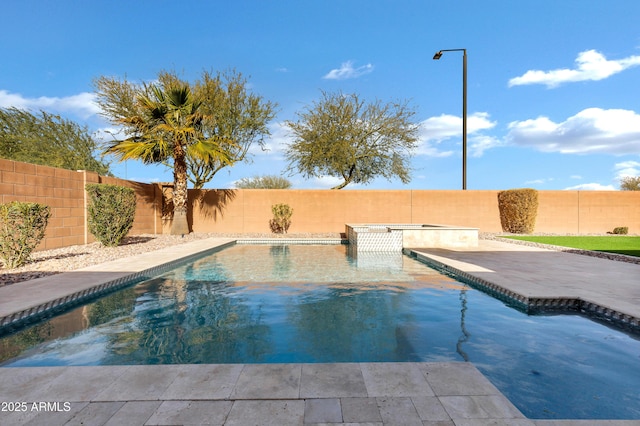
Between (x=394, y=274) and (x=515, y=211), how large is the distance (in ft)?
36.4

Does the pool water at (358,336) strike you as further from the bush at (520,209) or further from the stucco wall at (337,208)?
the bush at (520,209)

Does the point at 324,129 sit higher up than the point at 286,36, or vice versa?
the point at 286,36

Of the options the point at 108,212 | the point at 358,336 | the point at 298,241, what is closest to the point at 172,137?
the point at 108,212

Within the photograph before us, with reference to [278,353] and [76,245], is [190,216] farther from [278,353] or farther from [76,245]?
[278,353]

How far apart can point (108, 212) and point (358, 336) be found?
918 cm

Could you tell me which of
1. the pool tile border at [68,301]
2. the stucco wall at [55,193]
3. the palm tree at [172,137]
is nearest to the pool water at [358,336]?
the pool tile border at [68,301]

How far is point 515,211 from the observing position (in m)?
15.3

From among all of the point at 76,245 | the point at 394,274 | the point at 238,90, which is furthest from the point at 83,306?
the point at 238,90

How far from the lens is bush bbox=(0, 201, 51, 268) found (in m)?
6.89

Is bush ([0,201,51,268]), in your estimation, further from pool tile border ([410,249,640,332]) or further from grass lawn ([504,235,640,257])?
grass lawn ([504,235,640,257])

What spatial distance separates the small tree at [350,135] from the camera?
17.7 m

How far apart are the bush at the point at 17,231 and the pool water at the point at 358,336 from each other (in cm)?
324

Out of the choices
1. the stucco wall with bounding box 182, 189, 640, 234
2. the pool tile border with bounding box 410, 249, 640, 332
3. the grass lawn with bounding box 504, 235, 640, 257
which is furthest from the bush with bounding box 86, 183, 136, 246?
the grass lawn with bounding box 504, 235, 640, 257

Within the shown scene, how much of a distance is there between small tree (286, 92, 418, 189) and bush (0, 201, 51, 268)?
12434 mm
